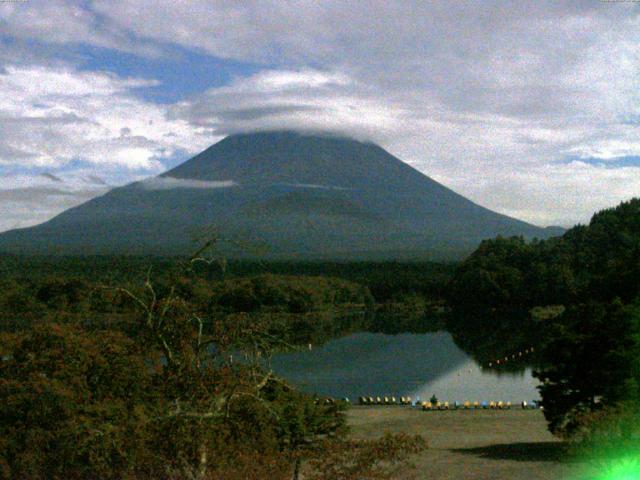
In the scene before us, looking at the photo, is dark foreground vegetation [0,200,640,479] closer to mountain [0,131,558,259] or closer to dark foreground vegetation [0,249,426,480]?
dark foreground vegetation [0,249,426,480]

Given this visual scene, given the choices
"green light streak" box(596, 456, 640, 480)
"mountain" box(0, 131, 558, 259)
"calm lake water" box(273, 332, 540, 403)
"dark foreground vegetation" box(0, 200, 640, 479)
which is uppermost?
"mountain" box(0, 131, 558, 259)

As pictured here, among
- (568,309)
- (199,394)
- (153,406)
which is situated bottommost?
(153,406)

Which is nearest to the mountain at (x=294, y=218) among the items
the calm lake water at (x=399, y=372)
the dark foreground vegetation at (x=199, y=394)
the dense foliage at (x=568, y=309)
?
the dense foliage at (x=568, y=309)

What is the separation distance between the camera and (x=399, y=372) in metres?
42.0

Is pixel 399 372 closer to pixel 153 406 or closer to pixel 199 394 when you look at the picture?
pixel 199 394

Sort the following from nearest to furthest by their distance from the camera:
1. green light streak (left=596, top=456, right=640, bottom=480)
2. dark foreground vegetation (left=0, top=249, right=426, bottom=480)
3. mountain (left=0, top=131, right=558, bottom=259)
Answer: dark foreground vegetation (left=0, top=249, right=426, bottom=480)
green light streak (left=596, top=456, right=640, bottom=480)
mountain (left=0, top=131, right=558, bottom=259)

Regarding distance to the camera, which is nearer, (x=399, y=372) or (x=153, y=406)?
(x=153, y=406)

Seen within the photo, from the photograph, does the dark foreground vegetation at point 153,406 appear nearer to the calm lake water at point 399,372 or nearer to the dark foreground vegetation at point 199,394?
the dark foreground vegetation at point 199,394

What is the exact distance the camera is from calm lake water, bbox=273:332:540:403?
115 feet

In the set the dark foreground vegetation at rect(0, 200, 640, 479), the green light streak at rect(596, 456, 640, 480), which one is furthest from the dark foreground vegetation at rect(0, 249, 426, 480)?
the green light streak at rect(596, 456, 640, 480)

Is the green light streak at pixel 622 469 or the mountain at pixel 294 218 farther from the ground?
the mountain at pixel 294 218

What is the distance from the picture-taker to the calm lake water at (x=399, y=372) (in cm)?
3503

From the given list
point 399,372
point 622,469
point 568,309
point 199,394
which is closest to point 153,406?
point 199,394

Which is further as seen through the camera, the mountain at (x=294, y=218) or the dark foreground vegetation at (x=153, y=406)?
the mountain at (x=294, y=218)
